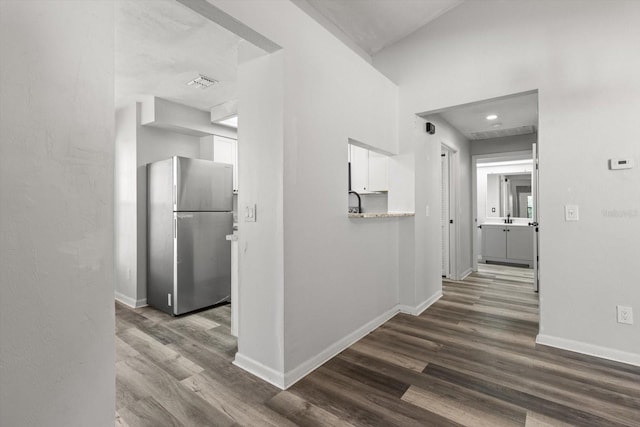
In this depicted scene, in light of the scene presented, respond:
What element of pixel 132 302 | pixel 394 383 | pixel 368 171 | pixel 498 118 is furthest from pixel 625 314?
pixel 132 302

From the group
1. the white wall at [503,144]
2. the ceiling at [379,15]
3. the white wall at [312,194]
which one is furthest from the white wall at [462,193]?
the white wall at [312,194]

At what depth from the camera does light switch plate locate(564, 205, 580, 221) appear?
8.20 ft

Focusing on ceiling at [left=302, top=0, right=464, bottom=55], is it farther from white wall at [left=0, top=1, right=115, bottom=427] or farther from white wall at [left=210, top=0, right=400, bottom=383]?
white wall at [left=0, top=1, right=115, bottom=427]

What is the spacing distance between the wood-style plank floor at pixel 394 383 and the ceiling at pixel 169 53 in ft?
8.24

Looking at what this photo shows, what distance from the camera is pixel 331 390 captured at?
196cm

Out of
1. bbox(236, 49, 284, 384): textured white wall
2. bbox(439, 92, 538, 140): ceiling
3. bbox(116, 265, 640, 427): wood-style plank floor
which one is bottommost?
bbox(116, 265, 640, 427): wood-style plank floor

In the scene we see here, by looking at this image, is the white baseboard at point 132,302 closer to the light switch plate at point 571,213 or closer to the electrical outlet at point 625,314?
the light switch plate at point 571,213

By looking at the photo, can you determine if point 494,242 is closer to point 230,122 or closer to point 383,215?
point 383,215

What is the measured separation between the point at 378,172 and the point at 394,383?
245 centimetres

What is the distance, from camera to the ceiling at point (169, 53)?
7.51 ft

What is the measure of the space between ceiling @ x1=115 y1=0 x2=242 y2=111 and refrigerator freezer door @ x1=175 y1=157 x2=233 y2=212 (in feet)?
2.79

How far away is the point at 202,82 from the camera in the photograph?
11.2ft

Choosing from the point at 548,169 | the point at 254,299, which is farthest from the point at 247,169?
the point at 548,169

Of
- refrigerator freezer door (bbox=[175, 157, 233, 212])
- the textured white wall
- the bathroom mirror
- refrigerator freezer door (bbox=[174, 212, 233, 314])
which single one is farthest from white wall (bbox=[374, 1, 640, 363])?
the bathroom mirror
